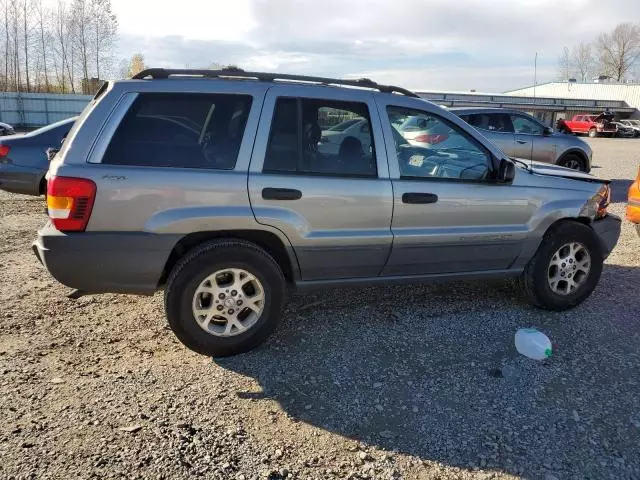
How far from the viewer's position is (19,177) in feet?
25.4

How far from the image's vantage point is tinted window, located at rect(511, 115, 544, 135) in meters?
11.5

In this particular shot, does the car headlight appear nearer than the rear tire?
Yes

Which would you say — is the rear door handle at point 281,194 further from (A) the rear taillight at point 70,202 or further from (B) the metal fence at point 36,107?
(B) the metal fence at point 36,107

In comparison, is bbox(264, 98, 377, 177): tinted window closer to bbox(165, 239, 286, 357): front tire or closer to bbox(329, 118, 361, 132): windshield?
bbox(329, 118, 361, 132): windshield

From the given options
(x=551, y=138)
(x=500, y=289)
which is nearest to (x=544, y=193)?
(x=500, y=289)

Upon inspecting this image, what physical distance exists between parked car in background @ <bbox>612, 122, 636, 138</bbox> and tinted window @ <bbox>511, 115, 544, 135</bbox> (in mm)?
34872

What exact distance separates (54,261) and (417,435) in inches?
96.6

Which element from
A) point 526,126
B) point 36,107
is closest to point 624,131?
point 526,126

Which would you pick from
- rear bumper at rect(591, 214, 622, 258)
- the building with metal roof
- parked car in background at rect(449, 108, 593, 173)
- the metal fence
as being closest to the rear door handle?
rear bumper at rect(591, 214, 622, 258)

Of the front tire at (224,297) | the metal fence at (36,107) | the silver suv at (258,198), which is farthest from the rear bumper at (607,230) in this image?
the metal fence at (36,107)

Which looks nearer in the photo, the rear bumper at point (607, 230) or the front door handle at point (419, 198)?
the front door handle at point (419, 198)

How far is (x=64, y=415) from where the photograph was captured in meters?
2.98

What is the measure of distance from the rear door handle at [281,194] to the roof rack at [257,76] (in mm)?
832

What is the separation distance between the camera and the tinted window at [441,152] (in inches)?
159
